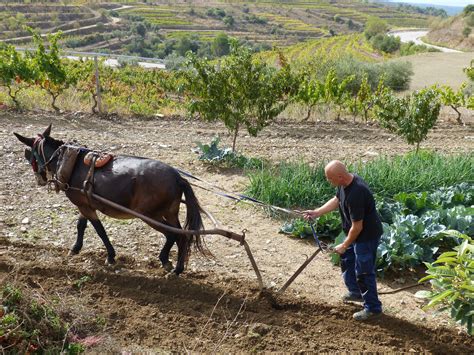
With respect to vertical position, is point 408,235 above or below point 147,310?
above

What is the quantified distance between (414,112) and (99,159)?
285 inches

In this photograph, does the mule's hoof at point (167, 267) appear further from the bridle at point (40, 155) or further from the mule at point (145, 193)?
the bridle at point (40, 155)

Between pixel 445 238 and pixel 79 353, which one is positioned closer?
pixel 79 353

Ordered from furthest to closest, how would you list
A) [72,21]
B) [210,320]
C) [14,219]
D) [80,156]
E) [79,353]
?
[72,21]
[14,219]
[80,156]
[210,320]
[79,353]

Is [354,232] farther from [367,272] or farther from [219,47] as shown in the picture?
[219,47]

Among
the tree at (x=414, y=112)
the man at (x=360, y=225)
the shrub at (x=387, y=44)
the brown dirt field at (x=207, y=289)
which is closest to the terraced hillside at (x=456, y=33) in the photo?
the shrub at (x=387, y=44)

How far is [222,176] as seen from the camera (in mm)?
9516

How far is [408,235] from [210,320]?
2788 mm

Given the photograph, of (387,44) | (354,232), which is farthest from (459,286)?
(387,44)

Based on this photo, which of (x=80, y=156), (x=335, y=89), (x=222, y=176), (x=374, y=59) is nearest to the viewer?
(x=80, y=156)

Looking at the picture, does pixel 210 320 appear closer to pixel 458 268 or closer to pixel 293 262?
pixel 293 262

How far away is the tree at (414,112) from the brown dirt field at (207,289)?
395cm

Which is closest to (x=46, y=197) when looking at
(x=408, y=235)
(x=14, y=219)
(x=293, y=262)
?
(x=14, y=219)

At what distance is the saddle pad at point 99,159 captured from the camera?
552 cm
